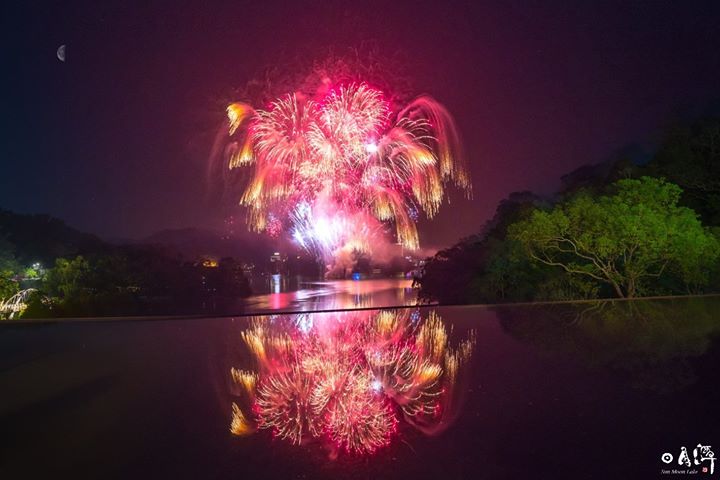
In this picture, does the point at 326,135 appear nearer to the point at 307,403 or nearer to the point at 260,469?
the point at 307,403

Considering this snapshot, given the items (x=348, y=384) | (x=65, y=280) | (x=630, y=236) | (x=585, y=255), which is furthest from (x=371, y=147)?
(x=65, y=280)

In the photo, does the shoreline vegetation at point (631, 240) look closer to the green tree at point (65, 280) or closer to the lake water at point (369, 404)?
the lake water at point (369, 404)

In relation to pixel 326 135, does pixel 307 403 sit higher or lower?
lower

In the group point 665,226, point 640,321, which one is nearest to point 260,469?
point 640,321

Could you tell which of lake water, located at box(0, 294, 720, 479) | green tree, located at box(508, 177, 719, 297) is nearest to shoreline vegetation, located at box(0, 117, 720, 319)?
green tree, located at box(508, 177, 719, 297)

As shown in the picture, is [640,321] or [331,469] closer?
[331,469]
